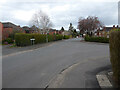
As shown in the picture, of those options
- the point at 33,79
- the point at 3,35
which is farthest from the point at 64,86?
the point at 3,35

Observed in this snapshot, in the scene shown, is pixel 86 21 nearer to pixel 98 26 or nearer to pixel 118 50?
pixel 98 26

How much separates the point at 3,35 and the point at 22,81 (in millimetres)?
26291

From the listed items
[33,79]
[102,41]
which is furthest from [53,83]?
[102,41]

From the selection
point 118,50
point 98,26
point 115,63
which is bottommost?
point 115,63

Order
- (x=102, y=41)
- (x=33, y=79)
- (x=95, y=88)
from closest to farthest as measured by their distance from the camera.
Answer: (x=95, y=88) → (x=33, y=79) → (x=102, y=41)

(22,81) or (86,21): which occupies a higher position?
(86,21)

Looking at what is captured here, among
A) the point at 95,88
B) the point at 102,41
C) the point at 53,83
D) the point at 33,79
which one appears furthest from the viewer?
the point at 102,41

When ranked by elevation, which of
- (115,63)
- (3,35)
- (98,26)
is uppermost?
(98,26)

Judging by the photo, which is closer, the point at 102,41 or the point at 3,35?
the point at 102,41

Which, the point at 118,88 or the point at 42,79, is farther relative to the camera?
the point at 42,79

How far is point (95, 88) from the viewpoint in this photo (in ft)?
11.4

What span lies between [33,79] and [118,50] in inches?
132

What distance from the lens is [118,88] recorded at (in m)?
3.26

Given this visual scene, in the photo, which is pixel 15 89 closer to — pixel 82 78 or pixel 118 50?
pixel 82 78
